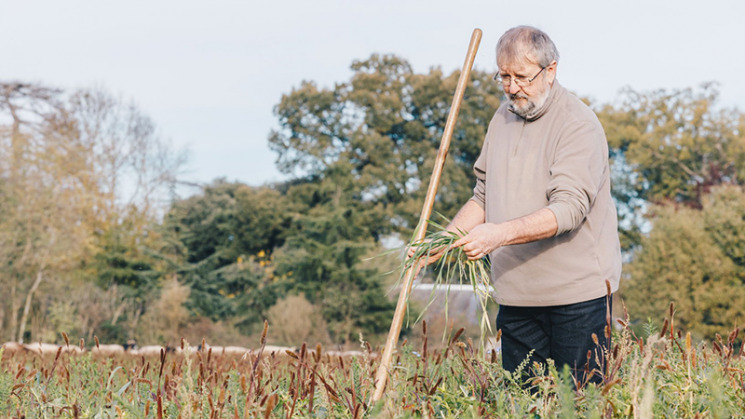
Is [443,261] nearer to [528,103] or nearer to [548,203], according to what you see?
[548,203]

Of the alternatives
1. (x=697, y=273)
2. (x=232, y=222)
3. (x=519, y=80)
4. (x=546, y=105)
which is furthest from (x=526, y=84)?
(x=232, y=222)

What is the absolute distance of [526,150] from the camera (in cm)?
325

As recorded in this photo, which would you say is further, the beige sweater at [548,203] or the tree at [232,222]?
the tree at [232,222]

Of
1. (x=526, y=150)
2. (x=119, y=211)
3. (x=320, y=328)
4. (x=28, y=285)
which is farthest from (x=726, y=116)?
(x=526, y=150)

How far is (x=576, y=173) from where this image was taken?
289 cm

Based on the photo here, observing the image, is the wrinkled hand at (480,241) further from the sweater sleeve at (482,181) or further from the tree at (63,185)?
the tree at (63,185)

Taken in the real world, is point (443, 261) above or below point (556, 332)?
above

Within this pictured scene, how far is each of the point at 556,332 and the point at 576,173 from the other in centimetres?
81

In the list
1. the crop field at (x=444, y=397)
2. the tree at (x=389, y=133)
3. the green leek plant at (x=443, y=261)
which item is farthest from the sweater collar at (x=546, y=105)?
the tree at (x=389, y=133)

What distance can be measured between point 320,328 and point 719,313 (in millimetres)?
11165

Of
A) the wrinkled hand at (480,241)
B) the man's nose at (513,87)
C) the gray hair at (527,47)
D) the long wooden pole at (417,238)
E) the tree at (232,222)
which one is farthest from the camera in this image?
the tree at (232,222)

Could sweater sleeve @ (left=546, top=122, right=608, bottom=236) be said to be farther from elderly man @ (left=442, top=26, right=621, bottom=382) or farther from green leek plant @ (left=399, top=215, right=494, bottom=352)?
green leek plant @ (left=399, top=215, right=494, bottom=352)

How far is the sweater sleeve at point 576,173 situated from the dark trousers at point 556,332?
1.64 feet

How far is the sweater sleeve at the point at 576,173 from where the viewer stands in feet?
8.91
